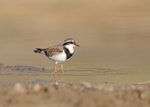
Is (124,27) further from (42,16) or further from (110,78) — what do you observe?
(110,78)

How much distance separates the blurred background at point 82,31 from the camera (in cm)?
1827

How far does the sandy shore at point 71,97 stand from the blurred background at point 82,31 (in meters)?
6.78

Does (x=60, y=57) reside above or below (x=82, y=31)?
below

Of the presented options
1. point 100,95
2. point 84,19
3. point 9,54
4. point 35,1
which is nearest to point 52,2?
point 35,1

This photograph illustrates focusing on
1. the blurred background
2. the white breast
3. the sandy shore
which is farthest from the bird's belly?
the sandy shore

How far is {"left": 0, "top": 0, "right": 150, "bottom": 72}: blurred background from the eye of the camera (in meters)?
18.3

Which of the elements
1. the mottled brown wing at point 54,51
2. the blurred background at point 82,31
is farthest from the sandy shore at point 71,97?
the blurred background at point 82,31

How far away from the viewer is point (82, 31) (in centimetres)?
2716

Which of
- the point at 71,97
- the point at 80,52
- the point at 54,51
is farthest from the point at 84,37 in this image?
the point at 71,97

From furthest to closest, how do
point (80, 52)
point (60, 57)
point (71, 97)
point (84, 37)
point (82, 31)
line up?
point (82, 31)
point (84, 37)
point (80, 52)
point (60, 57)
point (71, 97)

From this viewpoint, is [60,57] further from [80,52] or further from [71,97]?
[71,97]

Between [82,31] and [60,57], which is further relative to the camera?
[82,31]

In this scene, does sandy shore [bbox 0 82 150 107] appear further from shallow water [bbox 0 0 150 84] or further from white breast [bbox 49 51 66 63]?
white breast [bbox 49 51 66 63]

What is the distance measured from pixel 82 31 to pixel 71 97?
1868 centimetres
